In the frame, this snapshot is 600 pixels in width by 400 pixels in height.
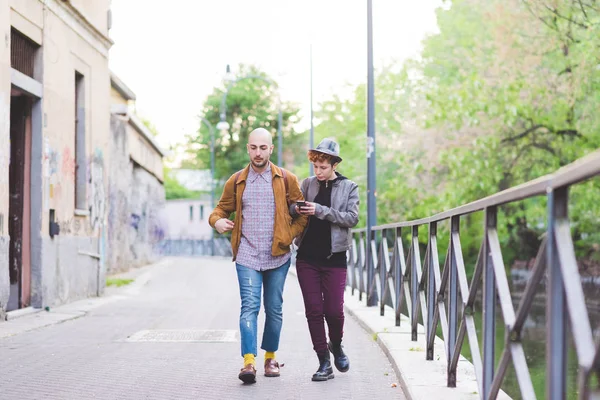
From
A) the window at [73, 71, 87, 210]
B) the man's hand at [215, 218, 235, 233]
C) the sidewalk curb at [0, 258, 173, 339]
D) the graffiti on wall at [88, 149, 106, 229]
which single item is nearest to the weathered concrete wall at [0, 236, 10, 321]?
the sidewalk curb at [0, 258, 173, 339]

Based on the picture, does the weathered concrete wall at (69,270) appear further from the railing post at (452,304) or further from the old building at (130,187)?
the old building at (130,187)

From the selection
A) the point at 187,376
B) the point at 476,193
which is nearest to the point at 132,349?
the point at 187,376

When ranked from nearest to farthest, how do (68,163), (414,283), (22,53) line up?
(414,283) → (22,53) → (68,163)

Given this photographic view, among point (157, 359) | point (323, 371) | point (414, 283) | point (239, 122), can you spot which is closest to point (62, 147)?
point (157, 359)

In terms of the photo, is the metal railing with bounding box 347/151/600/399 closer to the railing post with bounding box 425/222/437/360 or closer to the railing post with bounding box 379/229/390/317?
the railing post with bounding box 425/222/437/360

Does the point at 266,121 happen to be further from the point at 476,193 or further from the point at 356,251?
the point at 356,251

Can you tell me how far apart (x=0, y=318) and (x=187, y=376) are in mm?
4848

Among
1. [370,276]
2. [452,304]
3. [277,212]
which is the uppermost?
[277,212]

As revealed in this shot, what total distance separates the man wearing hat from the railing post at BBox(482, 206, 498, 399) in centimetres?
213

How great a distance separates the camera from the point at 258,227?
6.74 meters

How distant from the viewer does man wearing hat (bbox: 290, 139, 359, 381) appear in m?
6.79

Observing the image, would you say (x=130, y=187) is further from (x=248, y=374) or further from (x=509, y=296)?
(x=509, y=296)

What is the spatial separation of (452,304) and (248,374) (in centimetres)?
158

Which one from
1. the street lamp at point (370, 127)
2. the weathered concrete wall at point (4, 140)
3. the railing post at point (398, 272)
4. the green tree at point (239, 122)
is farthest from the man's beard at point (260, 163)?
the green tree at point (239, 122)
